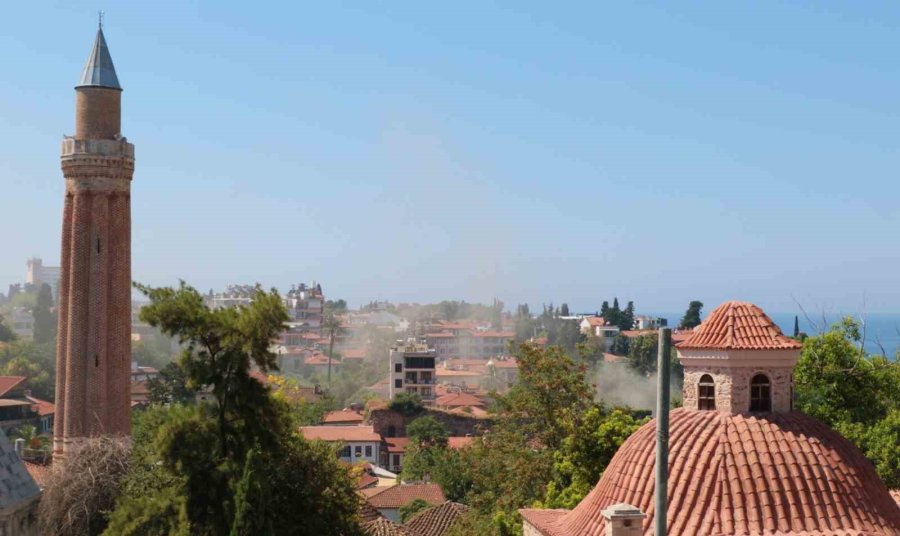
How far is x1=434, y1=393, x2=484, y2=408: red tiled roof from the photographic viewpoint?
84688 mm

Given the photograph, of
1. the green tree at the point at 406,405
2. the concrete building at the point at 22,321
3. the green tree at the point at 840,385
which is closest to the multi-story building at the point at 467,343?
the concrete building at the point at 22,321

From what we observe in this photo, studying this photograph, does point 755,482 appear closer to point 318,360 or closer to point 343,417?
point 343,417

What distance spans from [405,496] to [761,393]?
3271 centimetres

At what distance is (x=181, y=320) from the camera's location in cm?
2033

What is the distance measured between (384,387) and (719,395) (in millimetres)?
88645

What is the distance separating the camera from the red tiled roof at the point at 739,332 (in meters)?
16.5

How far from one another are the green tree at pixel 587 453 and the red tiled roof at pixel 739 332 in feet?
30.8

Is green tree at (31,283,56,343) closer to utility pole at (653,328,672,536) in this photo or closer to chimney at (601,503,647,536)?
chimney at (601,503,647,536)

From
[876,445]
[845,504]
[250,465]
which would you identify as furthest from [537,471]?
[845,504]

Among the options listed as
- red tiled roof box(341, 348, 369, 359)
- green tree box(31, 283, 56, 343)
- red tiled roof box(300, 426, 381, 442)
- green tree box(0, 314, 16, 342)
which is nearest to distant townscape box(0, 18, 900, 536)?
red tiled roof box(300, 426, 381, 442)

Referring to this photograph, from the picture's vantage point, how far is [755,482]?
49.0 ft

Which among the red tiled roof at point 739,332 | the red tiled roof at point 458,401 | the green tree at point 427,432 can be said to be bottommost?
the green tree at point 427,432

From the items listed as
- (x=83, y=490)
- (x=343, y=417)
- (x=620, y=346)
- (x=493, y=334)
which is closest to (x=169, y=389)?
(x=343, y=417)

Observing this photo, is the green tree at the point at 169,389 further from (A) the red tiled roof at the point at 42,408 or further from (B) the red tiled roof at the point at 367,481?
(B) the red tiled roof at the point at 367,481
